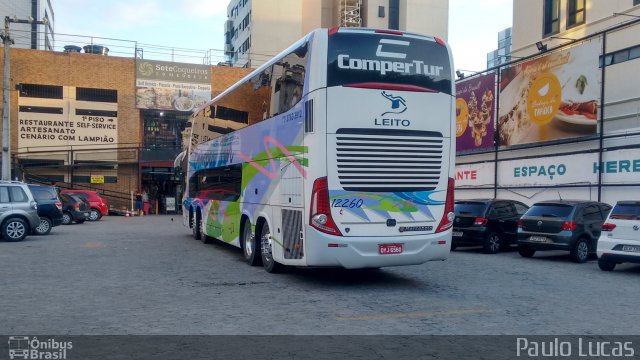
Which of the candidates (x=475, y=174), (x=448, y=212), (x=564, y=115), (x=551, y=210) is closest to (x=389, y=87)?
(x=448, y=212)

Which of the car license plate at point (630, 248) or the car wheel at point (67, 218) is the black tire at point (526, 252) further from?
the car wheel at point (67, 218)

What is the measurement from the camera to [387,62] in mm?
9688

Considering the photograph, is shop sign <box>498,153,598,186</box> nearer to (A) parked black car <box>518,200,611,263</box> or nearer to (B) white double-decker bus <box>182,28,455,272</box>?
(A) parked black car <box>518,200,611,263</box>

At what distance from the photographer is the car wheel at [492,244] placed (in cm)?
1619

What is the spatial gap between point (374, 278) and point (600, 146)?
12492 mm

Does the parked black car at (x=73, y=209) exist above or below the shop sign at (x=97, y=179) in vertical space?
below

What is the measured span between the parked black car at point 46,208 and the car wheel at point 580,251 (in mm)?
16893

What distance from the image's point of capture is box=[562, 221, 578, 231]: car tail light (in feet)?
46.6

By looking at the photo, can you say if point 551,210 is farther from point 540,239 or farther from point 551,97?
point 551,97

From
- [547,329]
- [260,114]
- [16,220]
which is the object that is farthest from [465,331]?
[16,220]

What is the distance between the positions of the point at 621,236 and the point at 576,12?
690 inches

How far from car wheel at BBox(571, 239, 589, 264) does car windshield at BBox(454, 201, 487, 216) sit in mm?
2805

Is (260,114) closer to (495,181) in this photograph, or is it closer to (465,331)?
(465,331)

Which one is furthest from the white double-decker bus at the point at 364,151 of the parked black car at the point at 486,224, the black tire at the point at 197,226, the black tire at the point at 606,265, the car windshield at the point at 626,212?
the black tire at the point at 197,226
